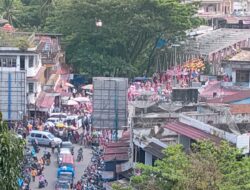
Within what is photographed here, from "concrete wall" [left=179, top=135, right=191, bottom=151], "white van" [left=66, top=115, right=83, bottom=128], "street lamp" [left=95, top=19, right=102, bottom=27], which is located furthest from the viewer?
"street lamp" [left=95, top=19, right=102, bottom=27]

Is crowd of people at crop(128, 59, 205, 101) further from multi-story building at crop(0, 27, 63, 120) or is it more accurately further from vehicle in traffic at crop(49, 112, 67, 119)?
vehicle in traffic at crop(49, 112, 67, 119)

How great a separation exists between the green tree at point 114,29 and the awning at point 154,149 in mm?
27872

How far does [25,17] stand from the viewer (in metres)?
64.4

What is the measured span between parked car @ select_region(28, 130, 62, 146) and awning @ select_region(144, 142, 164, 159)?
1178 centimetres

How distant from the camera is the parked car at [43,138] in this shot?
125 feet

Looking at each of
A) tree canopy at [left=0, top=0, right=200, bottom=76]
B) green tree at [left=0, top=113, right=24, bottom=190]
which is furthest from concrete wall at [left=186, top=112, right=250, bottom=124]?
tree canopy at [left=0, top=0, right=200, bottom=76]

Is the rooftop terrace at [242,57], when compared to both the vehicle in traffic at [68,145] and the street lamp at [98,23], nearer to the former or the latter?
the vehicle in traffic at [68,145]

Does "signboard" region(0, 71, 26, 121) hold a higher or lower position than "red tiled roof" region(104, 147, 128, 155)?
higher

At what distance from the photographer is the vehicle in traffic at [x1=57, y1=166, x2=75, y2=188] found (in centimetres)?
3142

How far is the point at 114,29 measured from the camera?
5494 centimetres

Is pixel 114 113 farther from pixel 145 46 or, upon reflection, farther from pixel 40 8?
pixel 40 8

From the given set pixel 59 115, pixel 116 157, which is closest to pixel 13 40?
pixel 59 115

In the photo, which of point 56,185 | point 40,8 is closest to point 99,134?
point 56,185

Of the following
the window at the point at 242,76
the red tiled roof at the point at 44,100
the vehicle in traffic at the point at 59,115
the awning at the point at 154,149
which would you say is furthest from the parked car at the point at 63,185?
the red tiled roof at the point at 44,100
